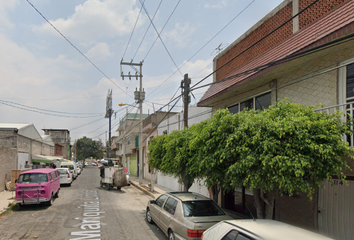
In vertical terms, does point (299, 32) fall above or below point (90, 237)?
above

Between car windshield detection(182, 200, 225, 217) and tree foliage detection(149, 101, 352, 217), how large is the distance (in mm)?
1138

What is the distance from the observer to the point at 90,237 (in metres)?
8.05

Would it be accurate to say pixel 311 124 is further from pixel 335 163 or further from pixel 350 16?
pixel 350 16

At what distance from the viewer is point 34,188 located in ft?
40.7

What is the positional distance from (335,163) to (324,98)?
2997 mm

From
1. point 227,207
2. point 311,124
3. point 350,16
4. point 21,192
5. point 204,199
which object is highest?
point 350,16

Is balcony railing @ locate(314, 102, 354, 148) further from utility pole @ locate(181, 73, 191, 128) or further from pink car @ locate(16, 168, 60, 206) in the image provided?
pink car @ locate(16, 168, 60, 206)

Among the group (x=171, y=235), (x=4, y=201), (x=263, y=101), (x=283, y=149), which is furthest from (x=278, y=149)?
(x=4, y=201)

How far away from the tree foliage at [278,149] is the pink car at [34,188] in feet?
30.4

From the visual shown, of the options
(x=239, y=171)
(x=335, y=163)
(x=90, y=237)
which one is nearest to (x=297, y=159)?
(x=335, y=163)

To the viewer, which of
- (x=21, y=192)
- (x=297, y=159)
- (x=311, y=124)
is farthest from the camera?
(x=21, y=192)

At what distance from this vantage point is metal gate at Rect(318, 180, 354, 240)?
273 inches

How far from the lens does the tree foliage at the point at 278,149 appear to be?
203 inches

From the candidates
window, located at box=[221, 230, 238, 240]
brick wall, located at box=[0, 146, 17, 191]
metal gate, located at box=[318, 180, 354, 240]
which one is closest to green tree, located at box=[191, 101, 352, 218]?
window, located at box=[221, 230, 238, 240]
